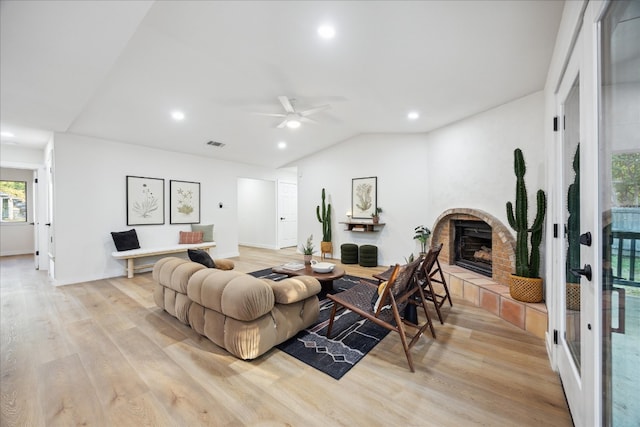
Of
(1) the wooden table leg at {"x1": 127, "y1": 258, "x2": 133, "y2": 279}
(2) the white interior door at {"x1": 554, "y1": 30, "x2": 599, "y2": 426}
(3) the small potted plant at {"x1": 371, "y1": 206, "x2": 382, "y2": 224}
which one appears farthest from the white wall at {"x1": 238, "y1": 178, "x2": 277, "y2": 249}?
(2) the white interior door at {"x1": 554, "y1": 30, "x2": 599, "y2": 426}

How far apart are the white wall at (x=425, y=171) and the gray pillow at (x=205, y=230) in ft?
7.52

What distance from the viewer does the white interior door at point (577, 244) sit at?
3.96 ft

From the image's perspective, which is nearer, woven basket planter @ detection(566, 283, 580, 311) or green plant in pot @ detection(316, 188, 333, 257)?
woven basket planter @ detection(566, 283, 580, 311)

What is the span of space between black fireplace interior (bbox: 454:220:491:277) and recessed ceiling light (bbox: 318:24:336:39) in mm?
3227

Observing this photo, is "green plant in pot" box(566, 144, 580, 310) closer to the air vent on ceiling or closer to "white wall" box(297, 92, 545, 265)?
"white wall" box(297, 92, 545, 265)

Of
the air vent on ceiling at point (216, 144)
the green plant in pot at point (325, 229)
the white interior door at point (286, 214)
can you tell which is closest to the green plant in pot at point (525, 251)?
the green plant in pot at point (325, 229)

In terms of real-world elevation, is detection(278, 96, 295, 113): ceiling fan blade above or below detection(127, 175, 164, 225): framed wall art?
above

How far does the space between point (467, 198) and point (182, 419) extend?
13.9 feet

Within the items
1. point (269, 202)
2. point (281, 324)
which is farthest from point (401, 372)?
point (269, 202)

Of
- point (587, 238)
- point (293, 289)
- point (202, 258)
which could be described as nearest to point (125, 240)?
point (202, 258)

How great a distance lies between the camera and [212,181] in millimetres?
6379

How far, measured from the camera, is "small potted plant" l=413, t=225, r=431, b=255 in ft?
16.0

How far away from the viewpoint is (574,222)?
5.38ft

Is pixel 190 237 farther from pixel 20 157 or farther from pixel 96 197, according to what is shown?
pixel 20 157
